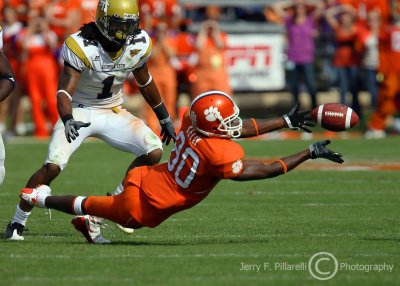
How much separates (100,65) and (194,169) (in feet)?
4.75

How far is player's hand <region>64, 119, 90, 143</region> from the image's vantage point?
691cm

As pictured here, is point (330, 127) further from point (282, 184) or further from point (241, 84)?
point (241, 84)

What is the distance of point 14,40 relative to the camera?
1581 cm

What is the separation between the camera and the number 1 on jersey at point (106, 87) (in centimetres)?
765

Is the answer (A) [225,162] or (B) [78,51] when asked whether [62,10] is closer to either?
(B) [78,51]

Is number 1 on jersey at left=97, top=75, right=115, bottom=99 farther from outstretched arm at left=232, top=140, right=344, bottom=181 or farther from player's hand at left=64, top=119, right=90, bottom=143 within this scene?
outstretched arm at left=232, top=140, right=344, bottom=181

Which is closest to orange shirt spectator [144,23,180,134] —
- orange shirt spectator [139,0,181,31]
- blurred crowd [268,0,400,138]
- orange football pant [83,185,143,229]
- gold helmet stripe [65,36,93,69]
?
orange shirt spectator [139,0,181,31]

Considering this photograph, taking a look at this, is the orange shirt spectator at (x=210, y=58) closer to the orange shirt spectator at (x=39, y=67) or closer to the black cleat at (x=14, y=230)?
the orange shirt spectator at (x=39, y=67)

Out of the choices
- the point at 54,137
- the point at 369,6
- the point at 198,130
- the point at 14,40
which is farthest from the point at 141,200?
the point at 369,6

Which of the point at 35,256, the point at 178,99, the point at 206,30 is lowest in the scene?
the point at 178,99

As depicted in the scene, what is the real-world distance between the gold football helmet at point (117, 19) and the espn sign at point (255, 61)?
10.1 meters

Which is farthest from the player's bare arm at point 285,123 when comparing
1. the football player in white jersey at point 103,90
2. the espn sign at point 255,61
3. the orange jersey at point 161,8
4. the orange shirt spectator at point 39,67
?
the espn sign at point 255,61

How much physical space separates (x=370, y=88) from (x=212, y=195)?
23.3 feet

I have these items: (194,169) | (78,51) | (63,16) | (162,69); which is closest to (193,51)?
(162,69)
